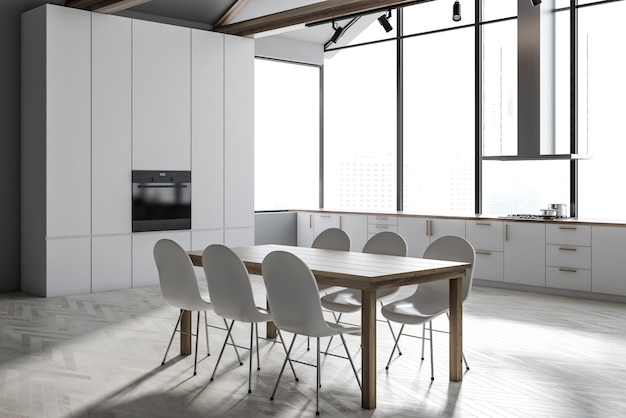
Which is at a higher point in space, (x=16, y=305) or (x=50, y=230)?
(x=50, y=230)

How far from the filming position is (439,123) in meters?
9.23

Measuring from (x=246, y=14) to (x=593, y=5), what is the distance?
396cm

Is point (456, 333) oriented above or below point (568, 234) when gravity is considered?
below

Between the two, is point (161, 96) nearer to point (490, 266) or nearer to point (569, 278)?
point (490, 266)

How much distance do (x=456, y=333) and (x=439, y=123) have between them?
17.6 ft

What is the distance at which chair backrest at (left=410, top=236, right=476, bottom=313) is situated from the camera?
4613 millimetres

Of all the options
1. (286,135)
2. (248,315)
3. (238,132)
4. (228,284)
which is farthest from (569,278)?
(286,135)

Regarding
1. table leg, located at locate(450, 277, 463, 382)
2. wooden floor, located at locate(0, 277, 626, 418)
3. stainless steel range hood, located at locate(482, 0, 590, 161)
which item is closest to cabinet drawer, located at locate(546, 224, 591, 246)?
stainless steel range hood, located at locate(482, 0, 590, 161)

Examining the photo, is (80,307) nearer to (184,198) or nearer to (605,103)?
(184,198)

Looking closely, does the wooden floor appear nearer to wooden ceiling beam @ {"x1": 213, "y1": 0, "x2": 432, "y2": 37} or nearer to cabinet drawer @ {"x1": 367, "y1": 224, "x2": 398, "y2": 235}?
cabinet drawer @ {"x1": 367, "y1": 224, "x2": 398, "y2": 235}

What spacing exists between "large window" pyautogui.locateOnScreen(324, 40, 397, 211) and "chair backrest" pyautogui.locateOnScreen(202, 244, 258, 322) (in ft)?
19.0

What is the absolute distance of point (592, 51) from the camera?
777 centimetres

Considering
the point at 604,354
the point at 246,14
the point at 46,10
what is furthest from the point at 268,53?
the point at 604,354

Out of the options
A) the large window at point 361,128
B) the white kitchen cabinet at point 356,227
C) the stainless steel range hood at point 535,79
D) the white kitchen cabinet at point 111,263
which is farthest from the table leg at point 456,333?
the large window at point 361,128
